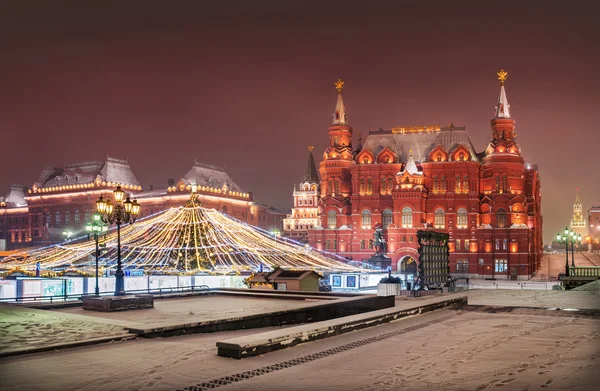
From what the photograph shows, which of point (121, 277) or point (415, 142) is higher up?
point (415, 142)

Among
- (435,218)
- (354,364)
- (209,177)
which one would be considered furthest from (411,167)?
(354,364)

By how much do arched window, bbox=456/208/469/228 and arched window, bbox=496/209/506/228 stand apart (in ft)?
12.5

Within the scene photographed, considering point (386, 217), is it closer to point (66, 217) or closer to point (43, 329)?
point (66, 217)

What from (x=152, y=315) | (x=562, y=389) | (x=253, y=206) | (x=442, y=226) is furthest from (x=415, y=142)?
(x=562, y=389)

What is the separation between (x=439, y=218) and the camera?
82375 mm

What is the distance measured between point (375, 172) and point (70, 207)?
65.6 meters

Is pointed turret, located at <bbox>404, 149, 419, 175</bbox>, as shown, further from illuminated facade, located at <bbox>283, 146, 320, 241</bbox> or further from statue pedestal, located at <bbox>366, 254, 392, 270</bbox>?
illuminated facade, located at <bbox>283, 146, 320, 241</bbox>

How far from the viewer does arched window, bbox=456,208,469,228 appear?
80938 mm

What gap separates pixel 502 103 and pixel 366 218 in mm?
24473

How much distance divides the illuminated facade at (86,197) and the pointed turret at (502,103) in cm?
5348

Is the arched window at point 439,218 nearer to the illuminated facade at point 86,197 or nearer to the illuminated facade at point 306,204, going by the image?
the illuminated facade at point 306,204

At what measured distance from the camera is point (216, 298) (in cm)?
2538

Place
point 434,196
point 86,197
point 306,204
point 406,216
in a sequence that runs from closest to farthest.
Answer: point 406,216 → point 434,196 → point 306,204 → point 86,197

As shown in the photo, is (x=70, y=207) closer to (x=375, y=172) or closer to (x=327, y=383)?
(x=375, y=172)
